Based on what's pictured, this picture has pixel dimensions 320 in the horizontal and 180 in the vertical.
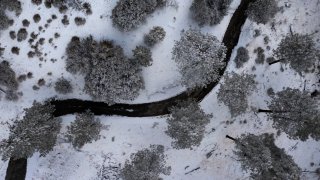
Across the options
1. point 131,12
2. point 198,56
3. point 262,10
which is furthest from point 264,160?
point 131,12

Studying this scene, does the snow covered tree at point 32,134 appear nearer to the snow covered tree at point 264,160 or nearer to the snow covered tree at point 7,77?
the snow covered tree at point 7,77

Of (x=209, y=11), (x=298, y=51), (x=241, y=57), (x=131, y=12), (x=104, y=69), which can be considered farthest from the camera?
(x=241, y=57)

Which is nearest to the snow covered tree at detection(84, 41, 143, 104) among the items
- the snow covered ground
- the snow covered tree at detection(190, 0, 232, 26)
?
the snow covered ground

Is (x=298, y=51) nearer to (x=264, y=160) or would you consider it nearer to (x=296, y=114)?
(x=296, y=114)

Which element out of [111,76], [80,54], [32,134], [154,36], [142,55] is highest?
[154,36]

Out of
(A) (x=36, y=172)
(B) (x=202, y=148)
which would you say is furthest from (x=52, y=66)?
(B) (x=202, y=148)

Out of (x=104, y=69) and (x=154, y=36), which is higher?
(x=154, y=36)
